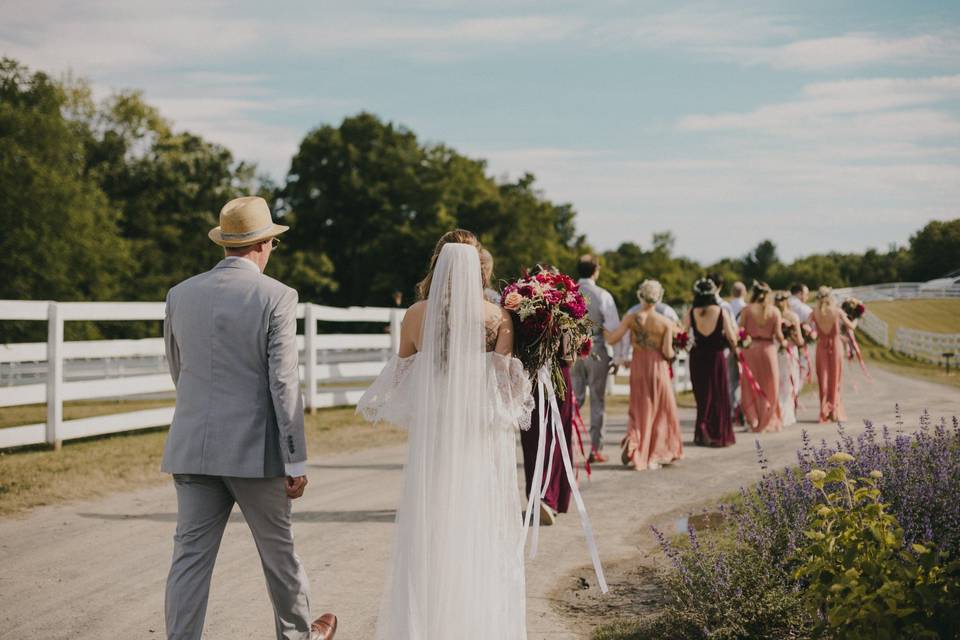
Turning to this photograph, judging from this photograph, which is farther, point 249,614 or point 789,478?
point 789,478

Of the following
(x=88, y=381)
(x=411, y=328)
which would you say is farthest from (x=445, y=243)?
(x=88, y=381)

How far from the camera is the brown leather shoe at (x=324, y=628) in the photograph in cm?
500

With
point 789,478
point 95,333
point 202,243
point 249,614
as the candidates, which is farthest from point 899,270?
point 202,243

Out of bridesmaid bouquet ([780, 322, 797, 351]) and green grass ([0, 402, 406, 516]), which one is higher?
bridesmaid bouquet ([780, 322, 797, 351])

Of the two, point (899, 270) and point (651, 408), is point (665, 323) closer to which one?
point (651, 408)

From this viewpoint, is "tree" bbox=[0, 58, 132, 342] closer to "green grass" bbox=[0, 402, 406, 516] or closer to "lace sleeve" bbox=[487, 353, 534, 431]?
"green grass" bbox=[0, 402, 406, 516]

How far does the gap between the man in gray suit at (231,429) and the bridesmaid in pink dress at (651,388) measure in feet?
24.9

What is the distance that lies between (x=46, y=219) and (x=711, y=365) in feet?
117

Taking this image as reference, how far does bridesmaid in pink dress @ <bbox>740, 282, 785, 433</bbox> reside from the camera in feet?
50.7

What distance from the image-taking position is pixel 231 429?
450cm

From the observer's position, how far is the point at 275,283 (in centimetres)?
469

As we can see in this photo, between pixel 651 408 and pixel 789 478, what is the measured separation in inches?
200

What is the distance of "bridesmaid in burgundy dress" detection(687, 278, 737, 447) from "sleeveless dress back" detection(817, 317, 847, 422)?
318 cm

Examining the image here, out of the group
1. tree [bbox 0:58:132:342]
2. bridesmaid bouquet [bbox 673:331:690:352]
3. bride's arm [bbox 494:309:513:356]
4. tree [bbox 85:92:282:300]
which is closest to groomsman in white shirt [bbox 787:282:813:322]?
bridesmaid bouquet [bbox 673:331:690:352]
